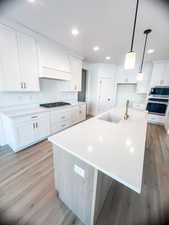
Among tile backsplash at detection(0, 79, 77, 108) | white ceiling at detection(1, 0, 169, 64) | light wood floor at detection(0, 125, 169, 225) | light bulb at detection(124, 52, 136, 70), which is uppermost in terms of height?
white ceiling at detection(1, 0, 169, 64)

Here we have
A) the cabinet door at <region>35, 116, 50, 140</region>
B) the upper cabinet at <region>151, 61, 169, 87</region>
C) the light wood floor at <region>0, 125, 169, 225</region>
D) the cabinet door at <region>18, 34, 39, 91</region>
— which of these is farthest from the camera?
the upper cabinet at <region>151, 61, 169, 87</region>

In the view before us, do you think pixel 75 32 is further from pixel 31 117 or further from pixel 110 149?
pixel 110 149

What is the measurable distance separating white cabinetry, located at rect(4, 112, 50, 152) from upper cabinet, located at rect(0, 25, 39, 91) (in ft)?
2.35

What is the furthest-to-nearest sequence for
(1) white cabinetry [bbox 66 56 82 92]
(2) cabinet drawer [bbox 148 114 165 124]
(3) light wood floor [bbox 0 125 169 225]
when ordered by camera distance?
1. (2) cabinet drawer [bbox 148 114 165 124]
2. (1) white cabinetry [bbox 66 56 82 92]
3. (3) light wood floor [bbox 0 125 169 225]

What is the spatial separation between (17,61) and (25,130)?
1.54 meters

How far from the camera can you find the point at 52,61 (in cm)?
276

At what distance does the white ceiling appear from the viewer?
1459 mm

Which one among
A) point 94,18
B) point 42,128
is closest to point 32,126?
point 42,128

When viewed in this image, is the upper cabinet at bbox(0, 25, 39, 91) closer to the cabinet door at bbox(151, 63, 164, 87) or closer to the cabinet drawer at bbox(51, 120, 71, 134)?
the cabinet drawer at bbox(51, 120, 71, 134)

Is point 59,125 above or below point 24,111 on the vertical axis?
below

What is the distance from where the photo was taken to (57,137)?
116cm

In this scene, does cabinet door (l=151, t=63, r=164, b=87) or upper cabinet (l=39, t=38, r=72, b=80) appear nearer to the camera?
upper cabinet (l=39, t=38, r=72, b=80)

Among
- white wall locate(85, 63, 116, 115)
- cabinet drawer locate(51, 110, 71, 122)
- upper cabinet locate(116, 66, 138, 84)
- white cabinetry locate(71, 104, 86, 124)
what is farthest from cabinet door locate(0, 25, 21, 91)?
upper cabinet locate(116, 66, 138, 84)

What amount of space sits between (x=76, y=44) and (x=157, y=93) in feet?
11.9
